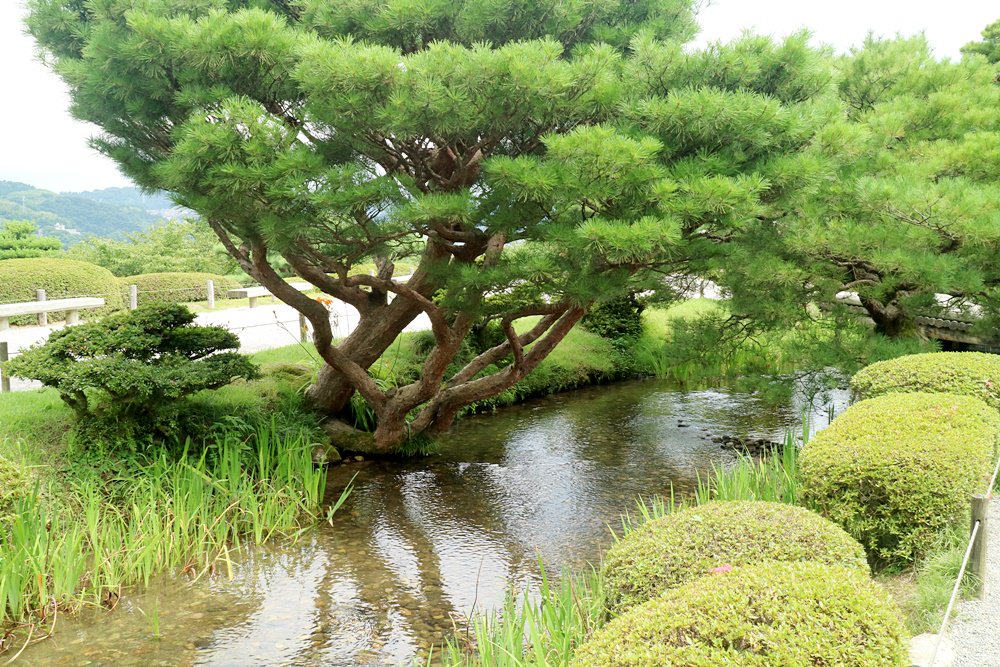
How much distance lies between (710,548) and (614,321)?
9426 mm

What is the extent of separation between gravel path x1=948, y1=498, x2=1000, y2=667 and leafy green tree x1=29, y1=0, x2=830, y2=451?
214 cm

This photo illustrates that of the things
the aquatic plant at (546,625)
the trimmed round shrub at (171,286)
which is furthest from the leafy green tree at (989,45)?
the trimmed round shrub at (171,286)

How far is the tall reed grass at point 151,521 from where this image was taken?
3.93 meters

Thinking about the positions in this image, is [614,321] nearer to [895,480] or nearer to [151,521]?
[151,521]

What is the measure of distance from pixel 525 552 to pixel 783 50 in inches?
143

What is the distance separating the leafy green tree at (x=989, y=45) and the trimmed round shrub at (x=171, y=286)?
16.8m

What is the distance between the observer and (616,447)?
7.50m

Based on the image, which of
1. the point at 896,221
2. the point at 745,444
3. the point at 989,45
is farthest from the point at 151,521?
the point at 989,45

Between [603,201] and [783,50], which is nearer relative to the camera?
[603,201]

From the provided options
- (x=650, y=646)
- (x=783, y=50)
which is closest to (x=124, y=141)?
(x=783, y=50)

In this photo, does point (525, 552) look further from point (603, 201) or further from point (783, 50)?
point (783, 50)

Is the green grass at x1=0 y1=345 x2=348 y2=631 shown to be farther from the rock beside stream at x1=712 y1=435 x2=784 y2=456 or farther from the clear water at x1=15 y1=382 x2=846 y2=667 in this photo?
the rock beside stream at x1=712 y1=435 x2=784 y2=456

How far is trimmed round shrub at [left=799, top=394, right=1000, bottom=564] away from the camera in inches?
133

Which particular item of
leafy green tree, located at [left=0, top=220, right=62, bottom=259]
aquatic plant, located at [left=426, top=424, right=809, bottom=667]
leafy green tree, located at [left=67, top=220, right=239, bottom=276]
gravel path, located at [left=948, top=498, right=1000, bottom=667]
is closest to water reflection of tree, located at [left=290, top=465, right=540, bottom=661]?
aquatic plant, located at [left=426, top=424, right=809, bottom=667]
